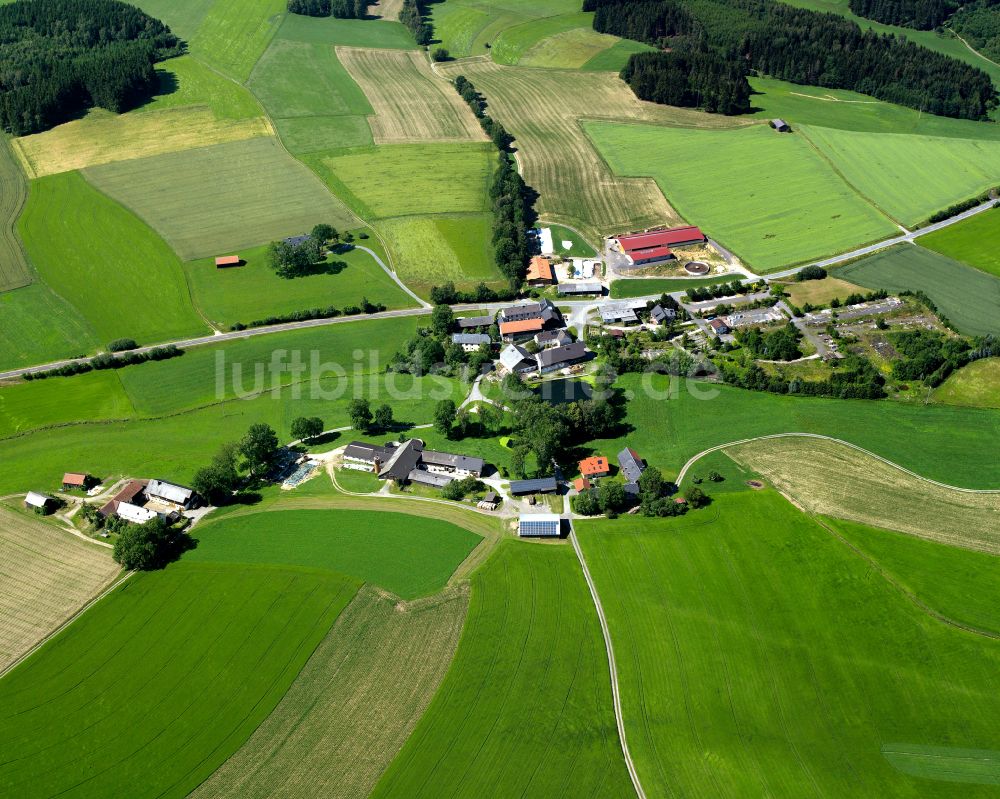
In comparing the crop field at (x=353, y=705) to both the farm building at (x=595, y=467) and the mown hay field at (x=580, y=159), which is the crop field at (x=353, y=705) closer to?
the farm building at (x=595, y=467)

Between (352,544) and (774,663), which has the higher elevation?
(352,544)

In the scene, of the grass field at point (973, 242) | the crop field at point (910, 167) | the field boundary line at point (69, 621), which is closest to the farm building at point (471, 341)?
the field boundary line at point (69, 621)

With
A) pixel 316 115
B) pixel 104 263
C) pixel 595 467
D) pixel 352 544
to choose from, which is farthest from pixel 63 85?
pixel 595 467

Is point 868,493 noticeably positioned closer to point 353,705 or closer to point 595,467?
point 595,467

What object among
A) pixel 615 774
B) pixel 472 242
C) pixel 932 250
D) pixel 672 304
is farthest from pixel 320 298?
pixel 932 250

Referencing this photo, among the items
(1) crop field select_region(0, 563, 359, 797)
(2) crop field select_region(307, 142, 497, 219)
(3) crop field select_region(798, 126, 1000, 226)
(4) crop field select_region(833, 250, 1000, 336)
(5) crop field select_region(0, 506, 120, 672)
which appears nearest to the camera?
(1) crop field select_region(0, 563, 359, 797)

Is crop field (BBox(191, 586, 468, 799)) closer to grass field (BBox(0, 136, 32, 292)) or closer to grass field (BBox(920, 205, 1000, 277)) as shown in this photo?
grass field (BBox(0, 136, 32, 292))

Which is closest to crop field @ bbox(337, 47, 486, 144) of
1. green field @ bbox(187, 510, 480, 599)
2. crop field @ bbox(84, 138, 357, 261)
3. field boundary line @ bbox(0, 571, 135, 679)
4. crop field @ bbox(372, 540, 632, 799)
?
crop field @ bbox(84, 138, 357, 261)
